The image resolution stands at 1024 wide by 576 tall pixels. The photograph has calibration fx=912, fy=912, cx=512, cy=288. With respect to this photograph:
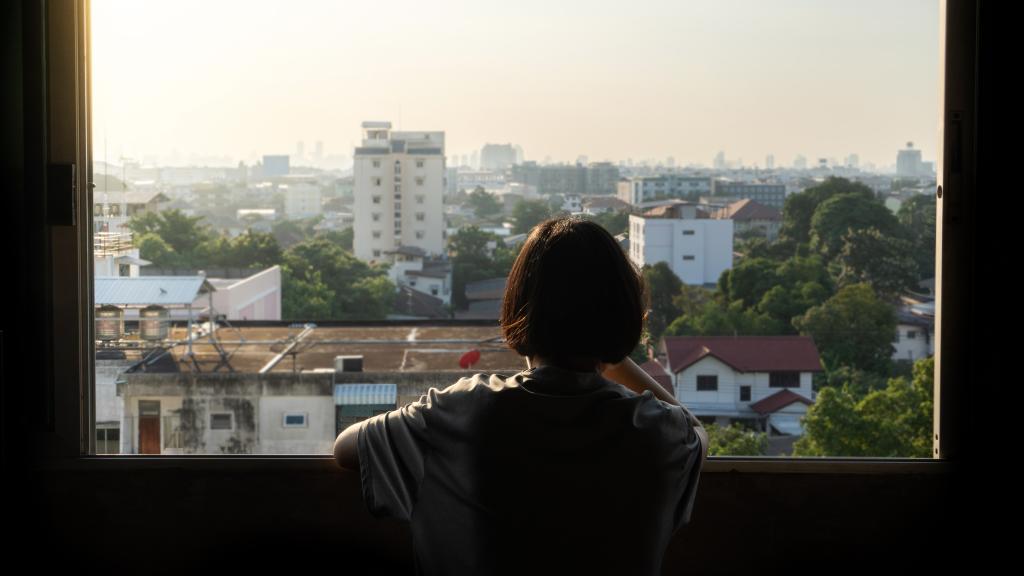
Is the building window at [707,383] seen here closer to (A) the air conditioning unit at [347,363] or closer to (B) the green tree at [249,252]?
(A) the air conditioning unit at [347,363]

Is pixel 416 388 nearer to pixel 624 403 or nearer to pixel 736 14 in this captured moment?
pixel 624 403

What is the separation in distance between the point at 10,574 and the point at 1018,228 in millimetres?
1731

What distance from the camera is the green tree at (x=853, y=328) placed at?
1899 millimetres

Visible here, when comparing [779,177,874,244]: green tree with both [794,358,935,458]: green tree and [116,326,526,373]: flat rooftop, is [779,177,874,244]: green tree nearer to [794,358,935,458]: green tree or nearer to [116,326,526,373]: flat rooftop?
[794,358,935,458]: green tree

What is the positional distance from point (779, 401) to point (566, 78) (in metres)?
0.88

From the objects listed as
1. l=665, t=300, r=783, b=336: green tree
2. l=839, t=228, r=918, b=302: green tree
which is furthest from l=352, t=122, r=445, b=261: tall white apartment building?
l=839, t=228, r=918, b=302: green tree

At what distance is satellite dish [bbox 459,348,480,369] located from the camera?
1.93 meters

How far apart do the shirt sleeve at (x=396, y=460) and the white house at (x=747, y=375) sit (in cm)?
99

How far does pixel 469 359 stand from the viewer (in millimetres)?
1936

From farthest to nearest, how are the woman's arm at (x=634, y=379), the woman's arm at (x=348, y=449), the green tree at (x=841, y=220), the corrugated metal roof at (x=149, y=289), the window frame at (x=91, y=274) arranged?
the green tree at (x=841, y=220), the corrugated metal roof at (x=149, y=289), the window frame at (x=91, y=274), the woman's arm at (x=634, y=379), the woman's arm at (x=348, y=449)

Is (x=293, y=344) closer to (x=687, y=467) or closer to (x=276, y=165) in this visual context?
(x=276, y=165)

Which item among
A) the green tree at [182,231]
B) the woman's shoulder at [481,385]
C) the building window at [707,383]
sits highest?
the green tree at [182,231]

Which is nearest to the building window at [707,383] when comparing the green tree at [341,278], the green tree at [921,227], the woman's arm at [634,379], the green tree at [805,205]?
the green tree at [805,205]

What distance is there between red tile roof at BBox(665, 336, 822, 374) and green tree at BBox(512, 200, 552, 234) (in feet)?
1.25
